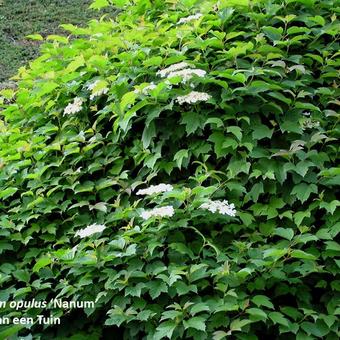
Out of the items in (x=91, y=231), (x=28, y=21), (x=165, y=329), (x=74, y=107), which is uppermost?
(x=74, y=107)

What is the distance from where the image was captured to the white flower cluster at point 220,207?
7.14ft

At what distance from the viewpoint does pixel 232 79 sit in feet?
8.19

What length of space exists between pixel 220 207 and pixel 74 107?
42.1 inches

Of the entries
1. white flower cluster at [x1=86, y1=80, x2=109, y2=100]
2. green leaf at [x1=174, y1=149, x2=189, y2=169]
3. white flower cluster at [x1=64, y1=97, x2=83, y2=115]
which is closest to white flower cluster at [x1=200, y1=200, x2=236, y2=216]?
green leaf at [x1=174, y1=149, x2=189, y2=169]

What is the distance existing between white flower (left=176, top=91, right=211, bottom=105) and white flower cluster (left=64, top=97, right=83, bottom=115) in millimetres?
643

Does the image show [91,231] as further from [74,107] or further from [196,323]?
[74,107]

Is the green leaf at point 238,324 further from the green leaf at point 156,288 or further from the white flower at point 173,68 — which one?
the white flower at point 173,68

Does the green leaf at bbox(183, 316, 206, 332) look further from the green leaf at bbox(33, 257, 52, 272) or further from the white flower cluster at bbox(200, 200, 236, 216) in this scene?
the green leaf at bbox(33, 257, 52, 272)

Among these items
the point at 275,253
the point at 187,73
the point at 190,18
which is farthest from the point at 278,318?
the point at 190,18

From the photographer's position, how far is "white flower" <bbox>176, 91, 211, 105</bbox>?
2.40 metres

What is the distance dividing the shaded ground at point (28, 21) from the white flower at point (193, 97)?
639 cm

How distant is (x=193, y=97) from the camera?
2416 mm

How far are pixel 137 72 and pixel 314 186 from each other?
3.51 feet

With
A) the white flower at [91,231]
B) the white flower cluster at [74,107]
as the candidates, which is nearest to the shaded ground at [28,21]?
the white flower cluster at [74,107]
